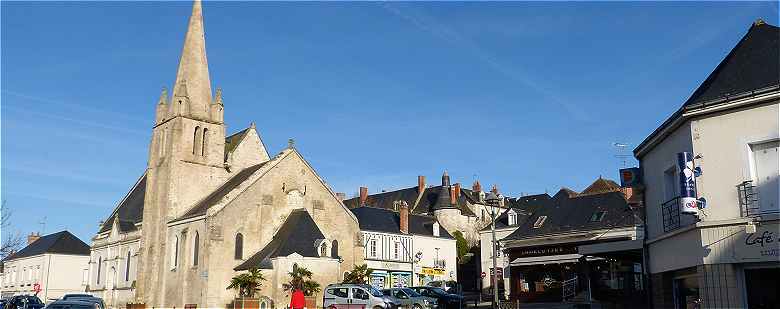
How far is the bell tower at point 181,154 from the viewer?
43.9 meters

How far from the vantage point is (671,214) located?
1723cm

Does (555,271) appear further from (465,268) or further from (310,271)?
(465,268)

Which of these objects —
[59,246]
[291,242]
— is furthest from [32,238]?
[291,242]

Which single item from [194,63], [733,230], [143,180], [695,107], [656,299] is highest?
[194,63]

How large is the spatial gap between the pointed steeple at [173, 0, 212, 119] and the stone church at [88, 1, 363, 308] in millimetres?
80

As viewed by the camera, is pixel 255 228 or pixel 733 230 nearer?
pixel 733 230

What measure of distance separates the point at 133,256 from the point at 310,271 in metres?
17.9

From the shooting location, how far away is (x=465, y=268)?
67.6 meters

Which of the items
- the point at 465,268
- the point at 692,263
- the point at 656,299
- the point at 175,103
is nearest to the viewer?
the point at 692,263

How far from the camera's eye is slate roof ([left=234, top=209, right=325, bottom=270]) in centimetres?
3866

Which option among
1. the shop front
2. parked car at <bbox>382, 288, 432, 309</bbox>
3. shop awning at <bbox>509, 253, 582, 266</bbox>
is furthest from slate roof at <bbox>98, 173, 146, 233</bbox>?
shop awning at <bbox>509, 253, 582, 266</bbox>

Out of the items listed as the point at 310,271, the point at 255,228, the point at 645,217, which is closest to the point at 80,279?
the point at 255,228

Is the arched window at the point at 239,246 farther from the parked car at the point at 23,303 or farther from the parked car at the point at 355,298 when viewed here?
the parked car at the point at 355,298

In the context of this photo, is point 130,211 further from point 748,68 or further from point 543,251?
point 748,68
